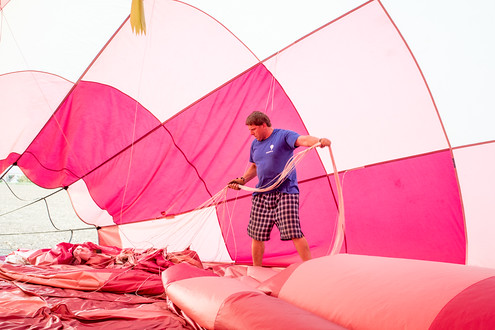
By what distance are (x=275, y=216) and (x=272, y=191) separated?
0.18 m

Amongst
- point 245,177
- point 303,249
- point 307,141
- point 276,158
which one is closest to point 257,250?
point 303,249

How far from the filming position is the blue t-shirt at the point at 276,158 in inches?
110

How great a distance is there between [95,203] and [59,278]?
2.00 meters

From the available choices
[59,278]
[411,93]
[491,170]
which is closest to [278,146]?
[411,93]

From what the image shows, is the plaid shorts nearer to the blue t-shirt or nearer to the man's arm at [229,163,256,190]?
the blue t-shirt

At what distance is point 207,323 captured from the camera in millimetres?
1339

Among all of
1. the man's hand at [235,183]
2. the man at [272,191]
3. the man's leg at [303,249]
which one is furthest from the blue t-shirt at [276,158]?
the man's leg at [303,249]

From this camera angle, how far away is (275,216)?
9.20 feet

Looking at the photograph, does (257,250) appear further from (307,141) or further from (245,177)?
(307,141)

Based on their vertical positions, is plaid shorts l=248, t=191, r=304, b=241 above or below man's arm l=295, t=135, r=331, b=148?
below

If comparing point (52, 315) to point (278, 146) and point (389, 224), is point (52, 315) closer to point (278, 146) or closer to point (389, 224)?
point (278, 146)

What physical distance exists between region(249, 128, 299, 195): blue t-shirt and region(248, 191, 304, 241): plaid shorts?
7cm

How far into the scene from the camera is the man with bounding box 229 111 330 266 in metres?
2.69

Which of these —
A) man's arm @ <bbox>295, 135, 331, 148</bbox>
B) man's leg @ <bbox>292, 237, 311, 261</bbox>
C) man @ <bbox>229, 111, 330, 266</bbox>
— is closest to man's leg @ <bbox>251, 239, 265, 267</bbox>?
man @ <bbox>229, 111, 330, 266</bbox>
